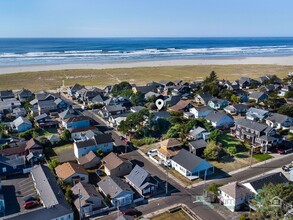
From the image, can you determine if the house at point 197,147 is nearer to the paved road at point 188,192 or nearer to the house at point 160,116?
the paved road at point 188,192

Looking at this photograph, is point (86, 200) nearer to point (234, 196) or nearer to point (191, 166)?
point (191, 166)

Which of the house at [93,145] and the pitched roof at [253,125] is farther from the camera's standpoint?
the pitched roof at [253,125]

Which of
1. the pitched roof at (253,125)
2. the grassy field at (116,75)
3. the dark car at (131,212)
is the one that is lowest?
the dark car at (131,212)

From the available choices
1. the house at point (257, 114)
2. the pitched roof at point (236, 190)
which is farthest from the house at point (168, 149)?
the house at point (257, 114)

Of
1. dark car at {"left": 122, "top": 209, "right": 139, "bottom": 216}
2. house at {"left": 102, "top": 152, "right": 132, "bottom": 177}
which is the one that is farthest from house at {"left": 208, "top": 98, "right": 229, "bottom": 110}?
dark car at {"left": 122, "top": 209, "right": 139, "bottom": 216}

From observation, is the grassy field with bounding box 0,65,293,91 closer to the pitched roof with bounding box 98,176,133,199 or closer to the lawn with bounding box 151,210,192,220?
the pitched roof with bounding box 98,176,133,199

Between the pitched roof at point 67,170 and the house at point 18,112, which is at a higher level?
the house at point 18,112
